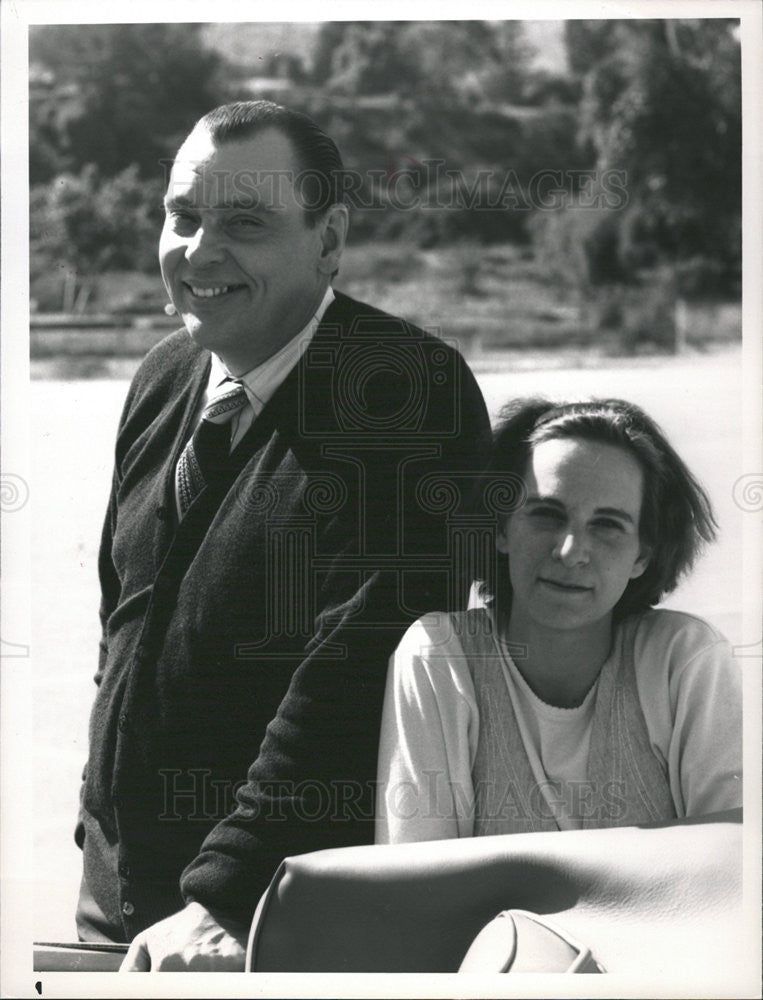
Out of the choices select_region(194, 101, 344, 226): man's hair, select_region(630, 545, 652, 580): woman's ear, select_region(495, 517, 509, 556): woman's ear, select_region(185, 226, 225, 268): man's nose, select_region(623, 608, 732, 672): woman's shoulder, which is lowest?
select_region(623, 608, 732, 672): woman's shoulder

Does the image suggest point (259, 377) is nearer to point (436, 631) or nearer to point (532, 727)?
point (436, 631)

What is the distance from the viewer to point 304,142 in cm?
362

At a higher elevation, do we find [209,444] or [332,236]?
[332,236]

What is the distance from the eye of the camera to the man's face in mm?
3586

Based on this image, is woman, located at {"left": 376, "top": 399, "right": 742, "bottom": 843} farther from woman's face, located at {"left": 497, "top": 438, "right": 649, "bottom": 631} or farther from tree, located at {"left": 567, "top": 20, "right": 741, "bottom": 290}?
tree, located at {"left": 567, "top": 20, "right": 741, "bottom": 290}

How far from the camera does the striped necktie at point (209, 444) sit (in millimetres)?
3680

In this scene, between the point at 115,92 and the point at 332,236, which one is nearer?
the point at 332,236

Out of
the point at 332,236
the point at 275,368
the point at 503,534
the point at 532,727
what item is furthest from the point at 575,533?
the point at 332,236

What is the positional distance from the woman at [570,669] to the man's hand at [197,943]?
48 cm

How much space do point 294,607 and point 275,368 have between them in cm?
62

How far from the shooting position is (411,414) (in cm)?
362

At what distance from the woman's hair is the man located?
10 cm

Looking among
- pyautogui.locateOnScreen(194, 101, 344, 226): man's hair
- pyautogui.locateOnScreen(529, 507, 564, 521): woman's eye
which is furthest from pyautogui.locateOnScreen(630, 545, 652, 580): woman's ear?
pyautogui.locateOnScreen(194, 101, 344, 226): man's hair

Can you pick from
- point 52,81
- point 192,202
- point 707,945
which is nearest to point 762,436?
point 707,945
